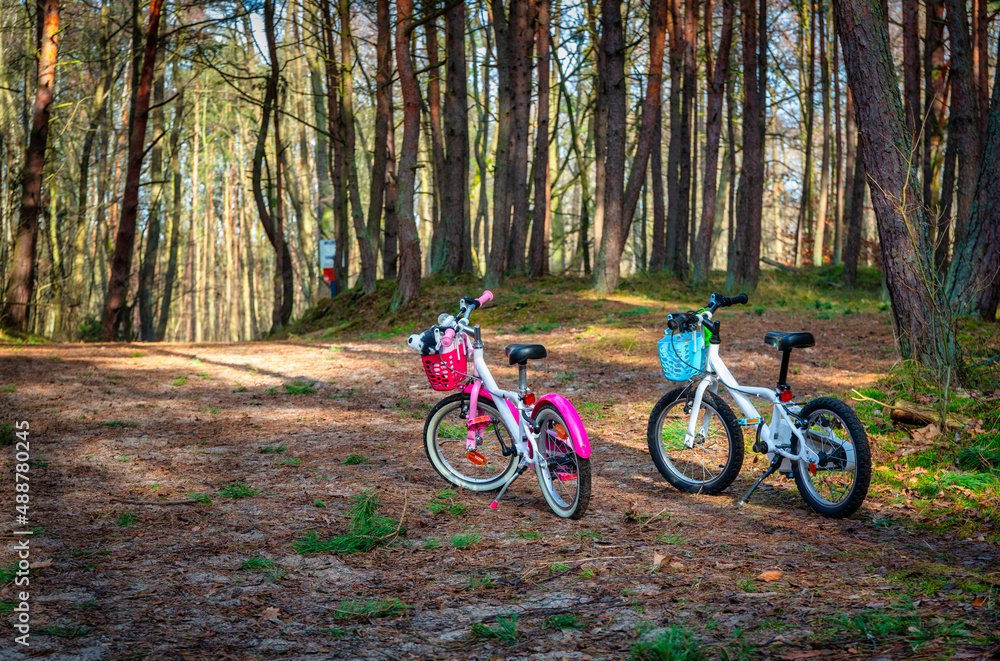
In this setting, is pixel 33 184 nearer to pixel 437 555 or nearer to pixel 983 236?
pixel 437 555

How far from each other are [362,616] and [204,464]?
10.5 feet

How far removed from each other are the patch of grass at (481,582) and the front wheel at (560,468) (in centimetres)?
100

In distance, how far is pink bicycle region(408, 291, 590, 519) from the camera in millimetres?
4715

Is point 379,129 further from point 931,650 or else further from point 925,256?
point 931,650

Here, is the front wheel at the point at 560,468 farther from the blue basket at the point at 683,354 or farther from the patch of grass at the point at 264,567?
the patch of grass at the point at 264,567

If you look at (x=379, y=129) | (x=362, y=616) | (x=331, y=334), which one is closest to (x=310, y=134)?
(x=379, y=129)

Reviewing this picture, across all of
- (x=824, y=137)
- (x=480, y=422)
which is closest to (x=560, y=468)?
(x=480, y=422)

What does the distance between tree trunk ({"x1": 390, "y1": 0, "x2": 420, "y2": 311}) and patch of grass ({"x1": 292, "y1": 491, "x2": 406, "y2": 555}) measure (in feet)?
34.2

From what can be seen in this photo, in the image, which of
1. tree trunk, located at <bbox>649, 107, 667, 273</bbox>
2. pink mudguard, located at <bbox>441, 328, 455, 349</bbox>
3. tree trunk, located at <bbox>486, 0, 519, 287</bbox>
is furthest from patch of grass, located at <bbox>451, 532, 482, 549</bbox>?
tree trunk, located at <bbox>649, 107, 667, 273</bbox>

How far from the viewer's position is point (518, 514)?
4.95 metres

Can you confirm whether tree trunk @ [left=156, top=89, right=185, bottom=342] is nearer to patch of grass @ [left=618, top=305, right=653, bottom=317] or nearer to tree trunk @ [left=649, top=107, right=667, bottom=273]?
tree trunk @ [left=649, top=107, right=667, bottom=273]

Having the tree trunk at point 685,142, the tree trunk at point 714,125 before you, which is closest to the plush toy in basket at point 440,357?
the tree trunk at point 714,125

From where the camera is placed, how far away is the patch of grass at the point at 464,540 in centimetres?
427

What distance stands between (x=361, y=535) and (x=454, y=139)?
13.7 meters
